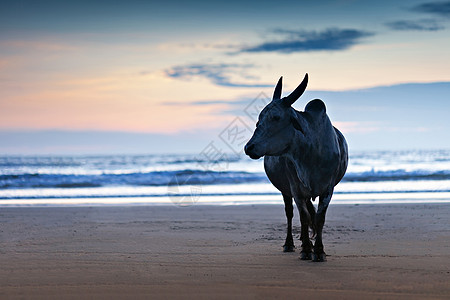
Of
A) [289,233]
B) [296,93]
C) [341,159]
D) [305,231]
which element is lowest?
[289,233]

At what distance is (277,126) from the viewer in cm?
602

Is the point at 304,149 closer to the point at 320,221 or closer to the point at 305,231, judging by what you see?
the point at 320,221

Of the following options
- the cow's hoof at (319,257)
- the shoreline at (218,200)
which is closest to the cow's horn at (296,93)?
the cow's hoof at (319,257)

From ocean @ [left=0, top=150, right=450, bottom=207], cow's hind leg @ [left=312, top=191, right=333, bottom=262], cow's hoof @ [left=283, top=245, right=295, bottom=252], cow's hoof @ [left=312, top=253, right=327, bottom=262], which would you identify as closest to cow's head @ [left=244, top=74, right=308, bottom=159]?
cow's hind leg @ [left=312, top=191, right=333, bottom=262]

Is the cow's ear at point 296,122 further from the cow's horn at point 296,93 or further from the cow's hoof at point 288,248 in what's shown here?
the cow's hoof at point 288,248

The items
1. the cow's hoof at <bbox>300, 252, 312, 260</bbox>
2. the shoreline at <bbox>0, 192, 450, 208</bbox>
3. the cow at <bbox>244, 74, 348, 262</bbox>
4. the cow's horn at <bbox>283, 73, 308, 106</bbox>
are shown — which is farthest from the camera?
the shoreline at <bbox>0, 192, 450, 208</bbox>

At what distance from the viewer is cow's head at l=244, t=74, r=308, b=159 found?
5906 millimetres

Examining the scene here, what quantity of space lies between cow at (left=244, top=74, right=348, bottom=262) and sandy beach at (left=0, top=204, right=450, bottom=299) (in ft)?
2.12

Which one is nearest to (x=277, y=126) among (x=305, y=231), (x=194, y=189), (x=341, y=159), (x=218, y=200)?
(x=341, y=159)

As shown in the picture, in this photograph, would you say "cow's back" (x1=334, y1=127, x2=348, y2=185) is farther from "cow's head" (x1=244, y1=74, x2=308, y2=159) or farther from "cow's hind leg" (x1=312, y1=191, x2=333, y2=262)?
"cow's head" (x1=244, y1=74, x2=308, y2=159)

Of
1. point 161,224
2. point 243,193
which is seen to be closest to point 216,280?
point 161,224

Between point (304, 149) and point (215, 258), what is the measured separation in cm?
165

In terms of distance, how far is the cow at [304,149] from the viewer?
19.6ft

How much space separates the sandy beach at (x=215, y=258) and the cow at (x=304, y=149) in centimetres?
65
